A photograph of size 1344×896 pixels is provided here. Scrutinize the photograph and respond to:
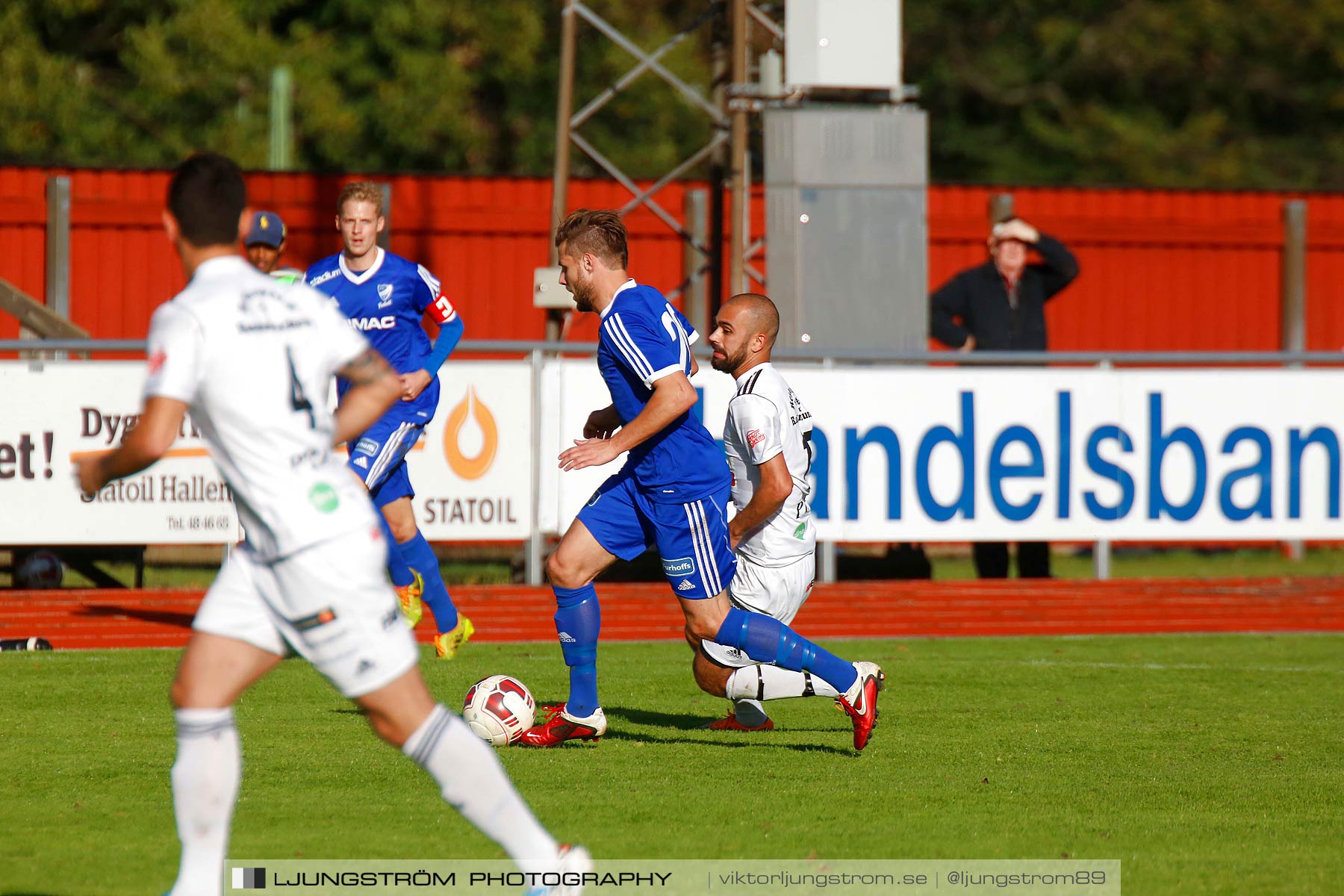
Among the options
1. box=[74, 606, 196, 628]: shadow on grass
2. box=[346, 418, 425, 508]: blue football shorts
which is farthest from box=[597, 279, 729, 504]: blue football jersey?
box=[74, 606, 196, 628]: shadow on grass

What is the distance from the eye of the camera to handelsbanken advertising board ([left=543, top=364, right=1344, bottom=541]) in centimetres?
1227

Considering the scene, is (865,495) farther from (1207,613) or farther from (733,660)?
(733,660)

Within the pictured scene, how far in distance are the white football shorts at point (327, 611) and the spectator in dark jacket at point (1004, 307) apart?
9.34 meters

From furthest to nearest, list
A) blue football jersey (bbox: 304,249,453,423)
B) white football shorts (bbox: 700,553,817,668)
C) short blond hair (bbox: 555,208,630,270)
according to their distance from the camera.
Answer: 1. blue football jersey (bbox: 304,249,453,423)
2. white football shorts (bbox: 700,553,817,668)
3. short blond hair (bbox: 555,208,630,270)

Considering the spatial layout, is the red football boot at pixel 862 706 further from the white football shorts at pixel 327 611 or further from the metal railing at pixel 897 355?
the metal railing at pixel 897 355

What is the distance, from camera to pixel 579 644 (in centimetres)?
675

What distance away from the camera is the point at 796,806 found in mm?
5559

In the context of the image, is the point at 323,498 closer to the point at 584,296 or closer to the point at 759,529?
the point at 584,296

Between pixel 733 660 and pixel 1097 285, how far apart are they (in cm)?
1524

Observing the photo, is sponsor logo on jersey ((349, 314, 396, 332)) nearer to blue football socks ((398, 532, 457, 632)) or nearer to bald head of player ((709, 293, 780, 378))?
blue football socks ((398, 532, 457, 632))

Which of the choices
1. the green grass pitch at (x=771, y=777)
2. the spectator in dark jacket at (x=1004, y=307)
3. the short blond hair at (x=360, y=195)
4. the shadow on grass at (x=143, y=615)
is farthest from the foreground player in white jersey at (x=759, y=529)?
the spectator in dark jacket at (x=1004, y=307)

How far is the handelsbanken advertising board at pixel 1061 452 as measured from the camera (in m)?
12.3

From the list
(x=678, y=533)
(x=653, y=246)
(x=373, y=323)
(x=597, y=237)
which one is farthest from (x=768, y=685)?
(x=653, y=246)

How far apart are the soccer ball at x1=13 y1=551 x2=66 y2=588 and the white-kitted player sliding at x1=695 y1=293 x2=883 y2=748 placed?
273 inches
